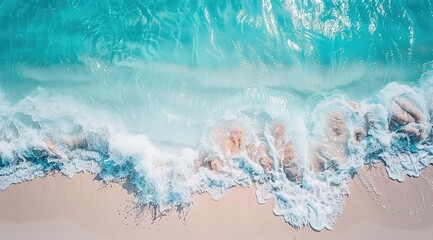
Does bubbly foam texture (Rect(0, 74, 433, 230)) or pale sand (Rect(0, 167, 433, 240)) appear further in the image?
bubbly foam texture (Rect(0, 74, 433, 230))

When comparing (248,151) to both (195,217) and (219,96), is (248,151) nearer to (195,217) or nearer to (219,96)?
(219,96)

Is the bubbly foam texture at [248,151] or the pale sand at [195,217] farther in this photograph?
the bubbly foam texture at [248,151]

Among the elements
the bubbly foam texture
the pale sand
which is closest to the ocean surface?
the bubbly foam texture

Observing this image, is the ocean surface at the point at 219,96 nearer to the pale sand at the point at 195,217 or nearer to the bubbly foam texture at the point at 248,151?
the bubbly foam texture at the point at 248,151

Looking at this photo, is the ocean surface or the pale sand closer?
the pale sand

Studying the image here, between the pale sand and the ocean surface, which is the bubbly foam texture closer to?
the ocean surface

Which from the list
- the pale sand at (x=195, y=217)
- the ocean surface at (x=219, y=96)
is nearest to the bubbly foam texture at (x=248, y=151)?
the ocean surface at (x=219, y=96)
